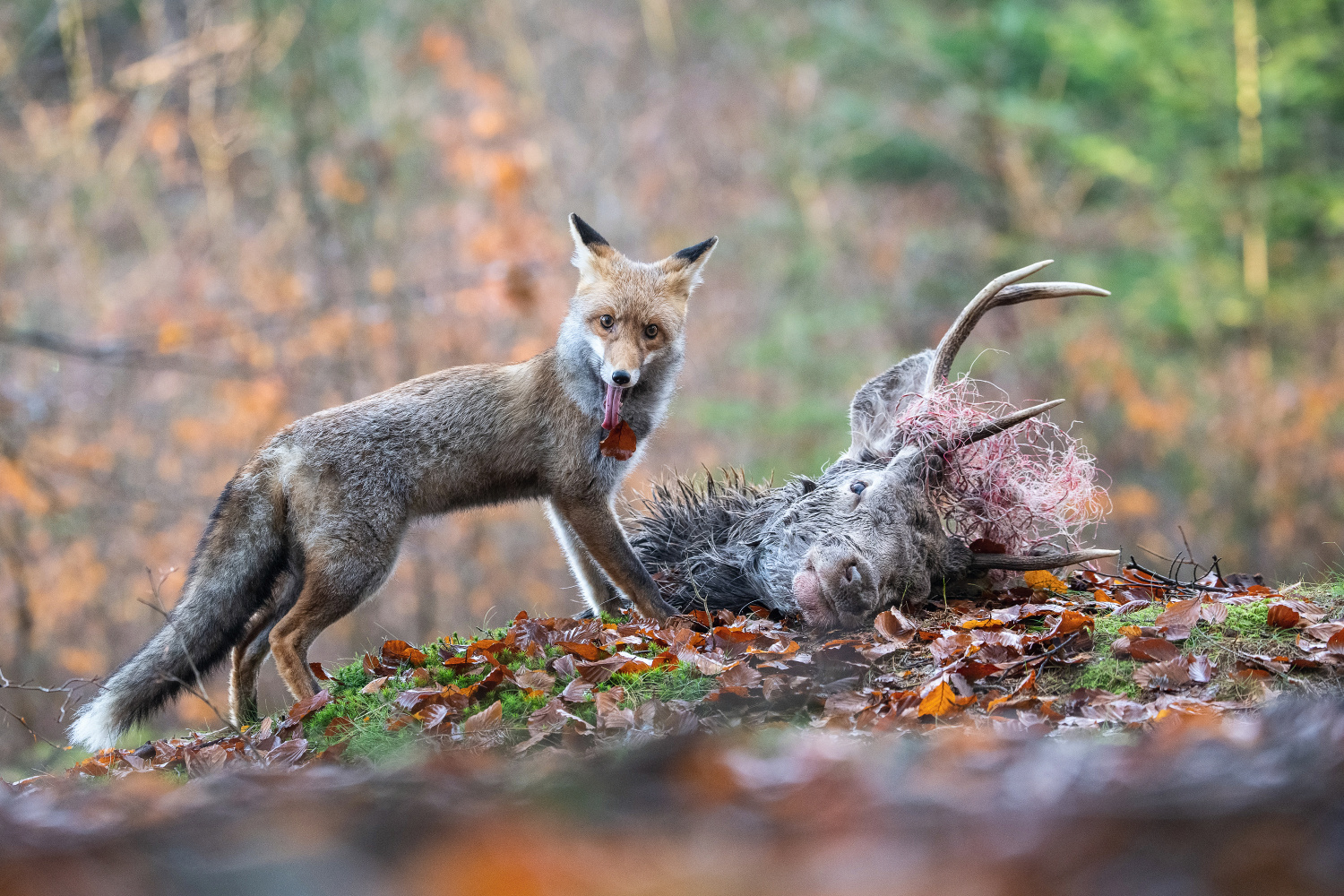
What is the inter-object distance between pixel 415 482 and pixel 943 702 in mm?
2883

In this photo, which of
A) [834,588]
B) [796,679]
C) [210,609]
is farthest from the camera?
[210,609]

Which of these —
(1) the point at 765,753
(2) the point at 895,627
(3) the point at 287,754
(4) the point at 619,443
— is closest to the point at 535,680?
(3) the point at 287,754

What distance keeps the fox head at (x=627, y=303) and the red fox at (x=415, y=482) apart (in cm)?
1

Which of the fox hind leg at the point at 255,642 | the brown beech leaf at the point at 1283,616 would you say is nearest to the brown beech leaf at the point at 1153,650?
the brown beech leaf at the point at 1283,616

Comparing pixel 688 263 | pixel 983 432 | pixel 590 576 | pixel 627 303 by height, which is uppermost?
pixel 688 263

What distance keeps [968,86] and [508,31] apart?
794 cm

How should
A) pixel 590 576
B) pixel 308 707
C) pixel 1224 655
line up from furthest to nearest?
1. pixel 590 576
2. pixel 308 707
3. pixel 1224 655

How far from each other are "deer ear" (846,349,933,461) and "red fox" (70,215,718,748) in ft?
3.58

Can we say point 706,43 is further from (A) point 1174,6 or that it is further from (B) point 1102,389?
(B) point 1102,389

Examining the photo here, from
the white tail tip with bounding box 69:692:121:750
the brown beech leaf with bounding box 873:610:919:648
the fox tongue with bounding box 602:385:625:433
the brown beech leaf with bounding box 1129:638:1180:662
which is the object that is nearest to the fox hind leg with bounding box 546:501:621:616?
the fox tongue with bounding box 602:385:625:433

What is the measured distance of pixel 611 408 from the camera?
5.24 metres

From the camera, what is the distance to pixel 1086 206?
1580 cm

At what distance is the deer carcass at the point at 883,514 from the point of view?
423cm

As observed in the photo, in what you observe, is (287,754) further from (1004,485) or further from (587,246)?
(1004,485)
